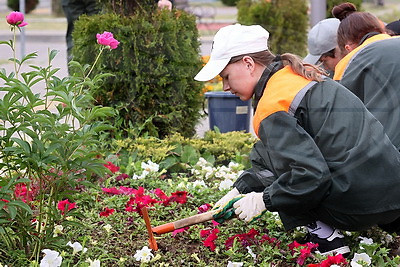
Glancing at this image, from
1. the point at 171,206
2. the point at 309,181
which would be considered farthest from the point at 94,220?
the point at 309,181

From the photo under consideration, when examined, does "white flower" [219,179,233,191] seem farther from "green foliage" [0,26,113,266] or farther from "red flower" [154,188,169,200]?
"green foliage" [0,26,113,266]

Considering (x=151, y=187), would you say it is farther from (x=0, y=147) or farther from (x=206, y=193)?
(x=0, y=147)

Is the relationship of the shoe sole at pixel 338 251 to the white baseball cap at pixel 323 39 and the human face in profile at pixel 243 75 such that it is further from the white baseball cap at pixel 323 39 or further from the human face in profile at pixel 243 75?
the white baseball cap at pixel 323 39

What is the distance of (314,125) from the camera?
8.76 feet

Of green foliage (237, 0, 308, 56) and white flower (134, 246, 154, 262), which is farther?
green foliage (237, 0, 308, 56)

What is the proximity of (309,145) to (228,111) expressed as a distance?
349cm

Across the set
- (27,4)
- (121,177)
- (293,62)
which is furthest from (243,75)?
(27,4)

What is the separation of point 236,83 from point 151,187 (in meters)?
1.35

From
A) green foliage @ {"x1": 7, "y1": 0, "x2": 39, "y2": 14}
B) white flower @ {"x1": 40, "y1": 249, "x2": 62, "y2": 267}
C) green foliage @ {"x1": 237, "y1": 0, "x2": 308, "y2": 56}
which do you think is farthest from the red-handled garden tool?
green foliage @ {"x1": 7, "y1": 0, "x2": 39, "y2": 14}

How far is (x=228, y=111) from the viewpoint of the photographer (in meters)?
6.02

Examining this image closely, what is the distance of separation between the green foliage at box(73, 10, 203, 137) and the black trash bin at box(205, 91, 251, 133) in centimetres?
91

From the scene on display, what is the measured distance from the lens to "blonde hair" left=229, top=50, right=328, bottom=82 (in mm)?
2709

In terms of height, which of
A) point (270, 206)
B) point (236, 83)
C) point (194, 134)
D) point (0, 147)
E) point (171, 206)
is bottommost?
point (194, 134)

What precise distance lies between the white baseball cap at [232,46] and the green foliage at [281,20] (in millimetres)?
6571
